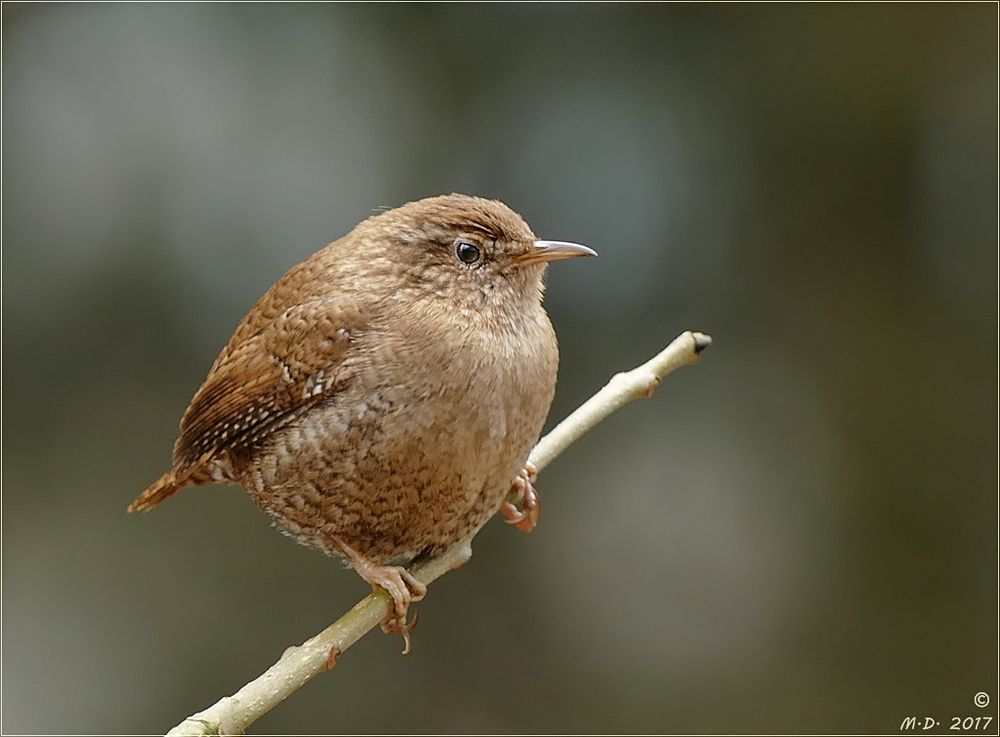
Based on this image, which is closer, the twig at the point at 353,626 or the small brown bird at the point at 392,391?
the twig at the point at 353,626

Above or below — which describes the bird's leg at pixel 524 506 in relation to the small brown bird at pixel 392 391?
below

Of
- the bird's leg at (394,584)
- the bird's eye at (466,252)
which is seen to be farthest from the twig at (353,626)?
the bird's eye at (466,252)

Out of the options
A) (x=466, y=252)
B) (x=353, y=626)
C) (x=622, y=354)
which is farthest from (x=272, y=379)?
(x=622, y=354)

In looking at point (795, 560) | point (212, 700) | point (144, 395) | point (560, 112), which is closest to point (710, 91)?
point (560, 112)

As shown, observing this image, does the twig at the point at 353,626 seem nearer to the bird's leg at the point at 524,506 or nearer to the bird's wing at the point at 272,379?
the bird's leg at the point at 524,506

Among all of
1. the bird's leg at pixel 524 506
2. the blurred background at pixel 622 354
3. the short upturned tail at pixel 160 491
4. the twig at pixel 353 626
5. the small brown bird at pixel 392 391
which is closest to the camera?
the twig at pixel 353 626

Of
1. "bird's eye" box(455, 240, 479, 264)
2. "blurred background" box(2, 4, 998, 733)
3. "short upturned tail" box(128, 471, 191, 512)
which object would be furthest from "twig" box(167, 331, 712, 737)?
"blurred background" box(2, 4, 998, 733)

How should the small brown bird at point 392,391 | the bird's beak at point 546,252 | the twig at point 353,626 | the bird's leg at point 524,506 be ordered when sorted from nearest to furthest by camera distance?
the twig at point 353,626
the small brown bird at point 392,391
the bird's beak at point 546,252
the bird's leg at point 524,506
